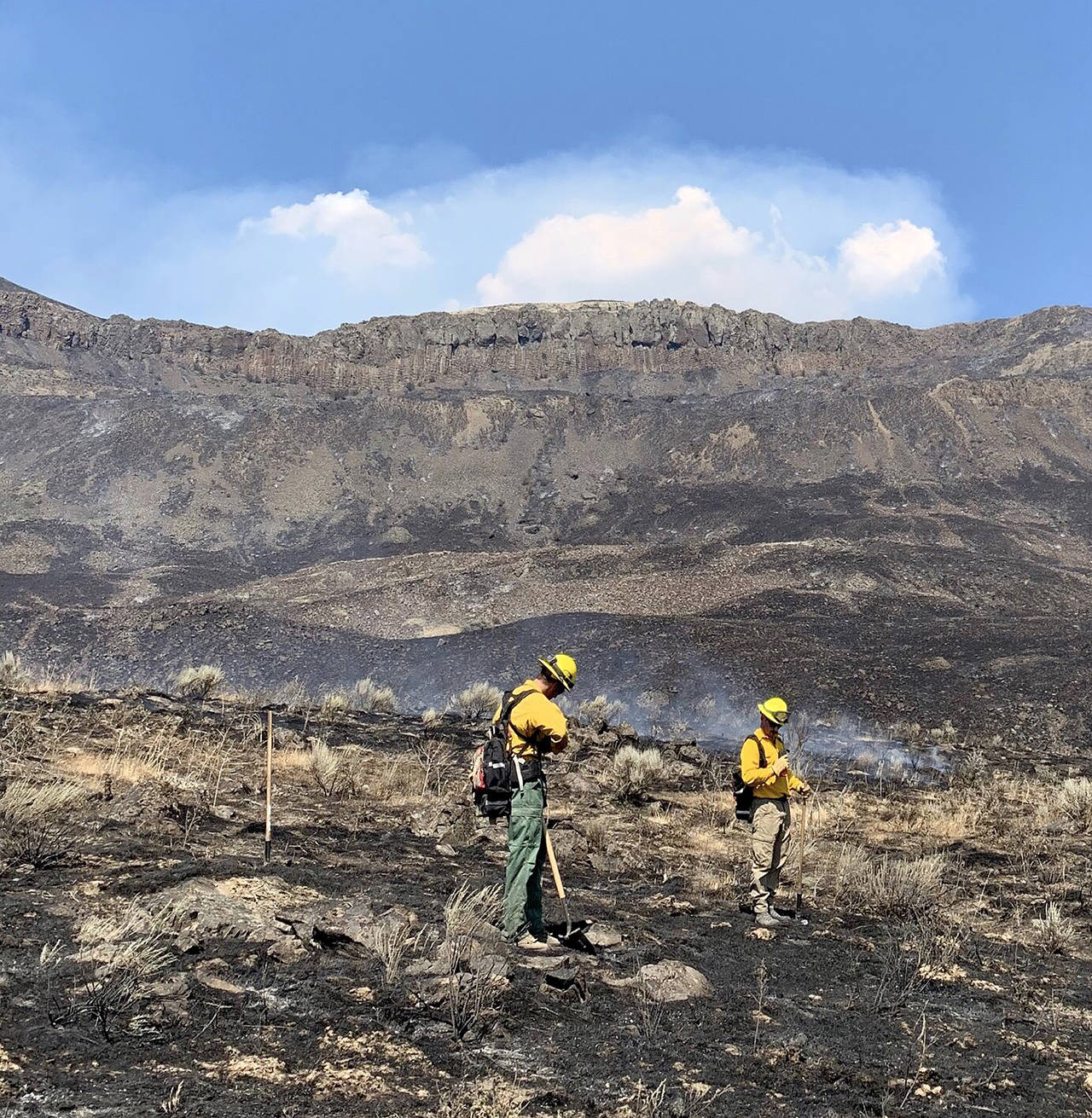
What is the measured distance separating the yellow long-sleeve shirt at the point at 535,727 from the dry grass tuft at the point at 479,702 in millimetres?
13605

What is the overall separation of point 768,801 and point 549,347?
86592 mm

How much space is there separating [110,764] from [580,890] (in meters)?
5.13

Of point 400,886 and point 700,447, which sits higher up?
point 700,447

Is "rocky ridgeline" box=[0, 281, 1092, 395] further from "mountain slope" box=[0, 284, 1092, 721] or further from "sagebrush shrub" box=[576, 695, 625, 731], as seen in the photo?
"sagebrush shrub" box=[576, 695, 625, 731]

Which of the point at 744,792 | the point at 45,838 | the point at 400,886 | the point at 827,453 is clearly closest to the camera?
the point at 45,838

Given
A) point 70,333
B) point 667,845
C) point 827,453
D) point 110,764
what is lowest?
point 667,845

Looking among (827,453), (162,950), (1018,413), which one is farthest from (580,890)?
(1018,413)

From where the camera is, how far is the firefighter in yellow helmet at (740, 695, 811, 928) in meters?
7.06

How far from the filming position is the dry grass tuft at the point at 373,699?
1945cm

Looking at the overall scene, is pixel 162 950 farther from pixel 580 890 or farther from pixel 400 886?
pixel 580 890

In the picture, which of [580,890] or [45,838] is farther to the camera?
[580,890]

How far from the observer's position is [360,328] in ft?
300

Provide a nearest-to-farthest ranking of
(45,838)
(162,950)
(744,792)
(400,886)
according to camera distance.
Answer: (162,950) → (45,838) → (400,886) → (744,792)

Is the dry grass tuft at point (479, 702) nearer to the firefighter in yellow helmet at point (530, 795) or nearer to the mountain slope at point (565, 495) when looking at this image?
the mountain slope at point (565, 495)
